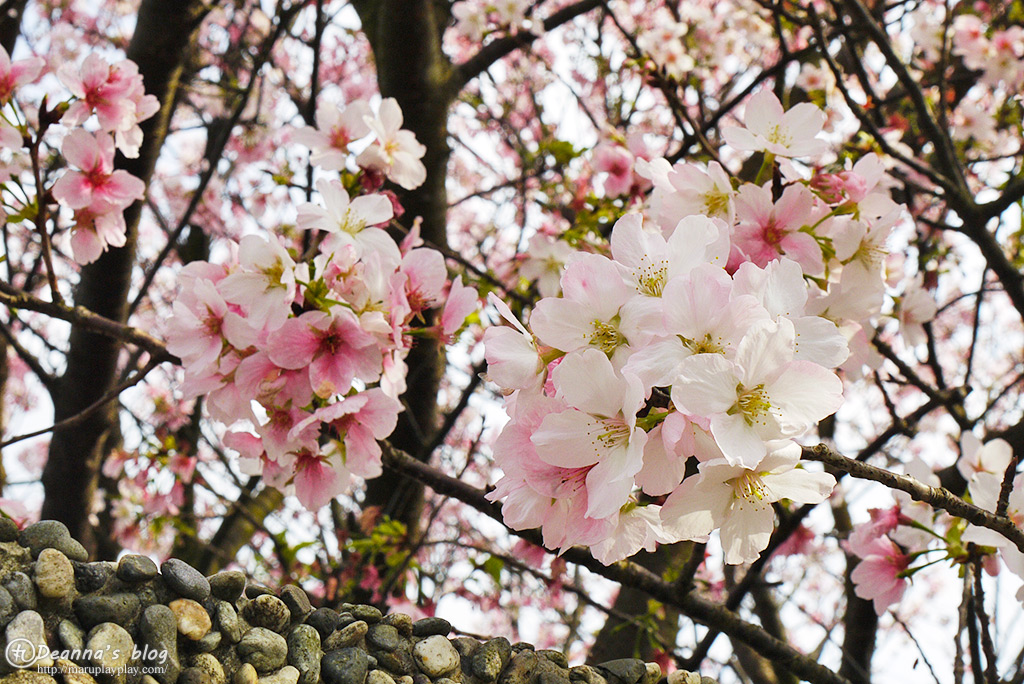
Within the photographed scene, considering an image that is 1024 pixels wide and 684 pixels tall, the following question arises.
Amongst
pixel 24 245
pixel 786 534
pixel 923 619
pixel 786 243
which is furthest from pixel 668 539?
pixel 923 619

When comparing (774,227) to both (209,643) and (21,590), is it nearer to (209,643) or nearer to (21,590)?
(209,643)

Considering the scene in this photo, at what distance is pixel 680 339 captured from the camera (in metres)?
0.83

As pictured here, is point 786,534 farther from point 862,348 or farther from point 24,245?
point 24,245

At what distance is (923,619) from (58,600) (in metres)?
7.92

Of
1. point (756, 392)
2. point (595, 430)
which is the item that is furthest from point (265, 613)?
point (756, 392)

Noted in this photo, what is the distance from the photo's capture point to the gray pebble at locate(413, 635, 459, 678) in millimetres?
1209

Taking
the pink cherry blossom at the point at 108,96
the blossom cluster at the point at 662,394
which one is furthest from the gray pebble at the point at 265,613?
the pink cherry blossom at the point at 108,96

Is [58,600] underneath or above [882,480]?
underneath

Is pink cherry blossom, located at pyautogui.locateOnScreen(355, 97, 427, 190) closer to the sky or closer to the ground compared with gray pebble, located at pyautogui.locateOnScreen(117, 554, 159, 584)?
closer to the sky

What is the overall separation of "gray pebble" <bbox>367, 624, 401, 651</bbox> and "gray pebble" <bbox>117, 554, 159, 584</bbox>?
1.10 feet

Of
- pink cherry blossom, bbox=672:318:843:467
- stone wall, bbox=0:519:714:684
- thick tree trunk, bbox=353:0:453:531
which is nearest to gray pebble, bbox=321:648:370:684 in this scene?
stone wall, bbox=0:519:714:684

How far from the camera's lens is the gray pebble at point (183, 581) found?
1.12 meters

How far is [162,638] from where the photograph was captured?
3.43 feet

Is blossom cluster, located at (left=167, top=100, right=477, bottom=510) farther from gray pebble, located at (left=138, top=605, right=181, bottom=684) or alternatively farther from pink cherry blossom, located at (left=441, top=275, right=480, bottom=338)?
gray pebble, located at (left=138, top=605, right=181, bottom=684)
